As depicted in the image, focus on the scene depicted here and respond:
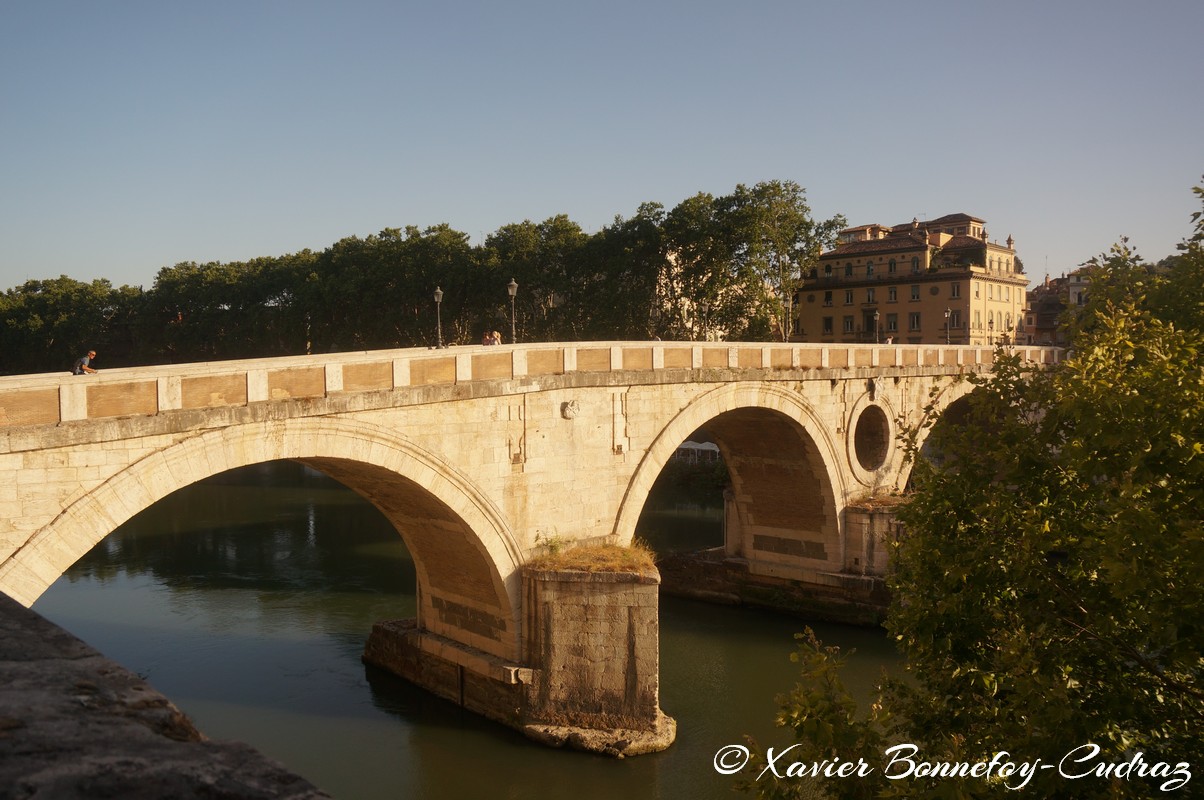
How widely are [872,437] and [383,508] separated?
491 inches

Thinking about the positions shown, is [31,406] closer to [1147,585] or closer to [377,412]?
[377,412]

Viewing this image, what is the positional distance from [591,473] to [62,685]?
11984 millimetres

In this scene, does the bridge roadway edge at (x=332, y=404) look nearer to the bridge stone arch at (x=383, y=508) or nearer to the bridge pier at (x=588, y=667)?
the bridge stone arch at (x=383, y=508)

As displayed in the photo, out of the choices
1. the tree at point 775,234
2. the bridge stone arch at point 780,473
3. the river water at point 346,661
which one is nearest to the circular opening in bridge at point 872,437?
the bridge stone arch at point 780,473

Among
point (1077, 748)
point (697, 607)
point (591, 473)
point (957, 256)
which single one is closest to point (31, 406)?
point (591, 473)

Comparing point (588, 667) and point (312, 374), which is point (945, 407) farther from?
point (312, 374)

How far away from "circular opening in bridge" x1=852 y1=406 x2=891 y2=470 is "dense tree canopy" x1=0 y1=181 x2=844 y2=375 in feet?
34.1

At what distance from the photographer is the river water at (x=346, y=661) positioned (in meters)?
11.8

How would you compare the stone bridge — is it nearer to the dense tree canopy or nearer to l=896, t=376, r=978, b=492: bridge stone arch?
l=896, t=376, r=978, b=492: bridge stone arch

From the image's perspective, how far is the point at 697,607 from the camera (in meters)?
19.9

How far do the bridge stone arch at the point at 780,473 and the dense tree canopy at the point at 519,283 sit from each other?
39.6 ft

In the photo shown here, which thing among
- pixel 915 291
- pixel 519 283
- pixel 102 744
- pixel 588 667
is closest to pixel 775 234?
pixel 519 283

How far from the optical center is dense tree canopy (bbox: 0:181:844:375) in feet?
103

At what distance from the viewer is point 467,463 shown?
1216 cm
